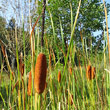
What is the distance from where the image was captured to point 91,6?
8.30 metres

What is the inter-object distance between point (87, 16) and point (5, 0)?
4108 millimetres

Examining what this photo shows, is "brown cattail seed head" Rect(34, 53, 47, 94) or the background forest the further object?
the background forest

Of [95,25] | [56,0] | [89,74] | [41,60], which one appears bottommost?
[89,74]

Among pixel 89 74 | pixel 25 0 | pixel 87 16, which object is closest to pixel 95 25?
pixel 87 16

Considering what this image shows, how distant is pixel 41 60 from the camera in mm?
392

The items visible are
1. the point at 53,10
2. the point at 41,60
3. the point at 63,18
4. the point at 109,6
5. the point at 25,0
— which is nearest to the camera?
the point at 41,60

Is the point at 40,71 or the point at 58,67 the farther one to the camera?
the point at 58,67

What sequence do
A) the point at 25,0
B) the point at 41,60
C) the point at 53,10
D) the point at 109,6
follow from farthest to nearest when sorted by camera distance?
the point at 109,6
the point at 53,10
the point at 25,0
the point at 41,60

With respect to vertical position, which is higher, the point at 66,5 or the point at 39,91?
the point at 66,5

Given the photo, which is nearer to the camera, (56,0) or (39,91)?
(39,91)

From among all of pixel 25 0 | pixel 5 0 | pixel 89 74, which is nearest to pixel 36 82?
pixel 89 74

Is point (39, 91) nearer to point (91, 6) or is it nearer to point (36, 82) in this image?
point (36, 82)

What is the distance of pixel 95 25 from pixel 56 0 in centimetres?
262

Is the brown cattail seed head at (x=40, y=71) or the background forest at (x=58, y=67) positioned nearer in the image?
the brown cattail seed head at (x=40, y=71)
